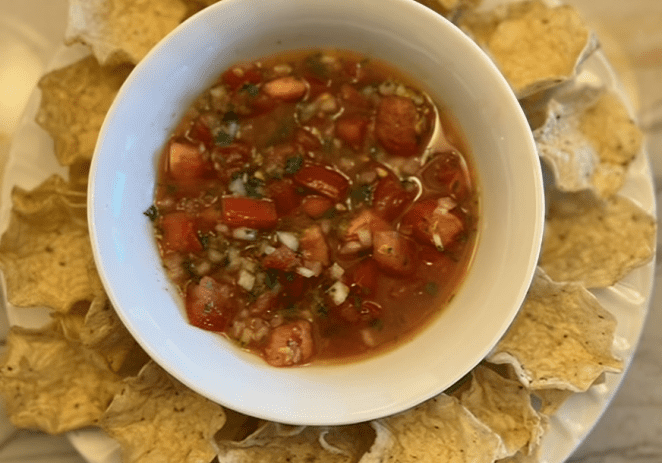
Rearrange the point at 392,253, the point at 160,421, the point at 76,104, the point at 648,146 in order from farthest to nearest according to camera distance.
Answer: the point at 648,146 < the point at 76,104 < the point at 160,421 < the point at 392,253

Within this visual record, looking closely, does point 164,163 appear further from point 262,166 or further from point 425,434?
point 425,434

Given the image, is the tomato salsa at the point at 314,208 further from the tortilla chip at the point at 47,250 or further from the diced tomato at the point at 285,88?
the tortilla chip at the point at 47,250

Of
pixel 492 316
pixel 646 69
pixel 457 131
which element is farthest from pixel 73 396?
pixel 646 69

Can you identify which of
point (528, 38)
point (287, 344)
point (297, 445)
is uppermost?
point (528, 38)

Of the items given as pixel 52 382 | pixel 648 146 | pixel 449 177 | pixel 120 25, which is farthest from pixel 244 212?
pixel 648 146

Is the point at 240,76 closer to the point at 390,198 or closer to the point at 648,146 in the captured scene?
the point at 390,198

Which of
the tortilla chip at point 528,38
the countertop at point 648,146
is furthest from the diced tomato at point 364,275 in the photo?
the countertop at point 648,146

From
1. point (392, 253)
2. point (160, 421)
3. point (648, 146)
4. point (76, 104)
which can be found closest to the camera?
point (392, 253)

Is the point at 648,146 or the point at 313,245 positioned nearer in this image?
the point at 313,245
